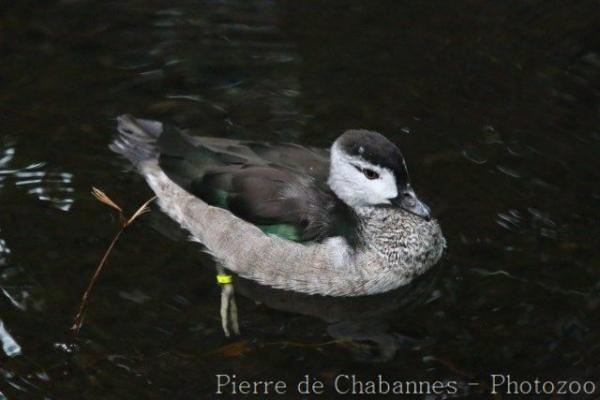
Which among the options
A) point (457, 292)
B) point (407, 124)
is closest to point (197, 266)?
point (457, 292)

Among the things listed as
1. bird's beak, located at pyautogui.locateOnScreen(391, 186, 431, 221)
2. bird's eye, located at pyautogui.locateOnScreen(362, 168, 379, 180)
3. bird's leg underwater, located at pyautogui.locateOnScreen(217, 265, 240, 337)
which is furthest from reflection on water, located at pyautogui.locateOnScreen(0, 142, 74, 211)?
bird's beak, located at pyautogui.locateOnScreen(391, 186, 431, 221)

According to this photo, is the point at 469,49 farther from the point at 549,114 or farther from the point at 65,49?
the point at 65,49

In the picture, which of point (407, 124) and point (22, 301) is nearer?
point (22, 301)

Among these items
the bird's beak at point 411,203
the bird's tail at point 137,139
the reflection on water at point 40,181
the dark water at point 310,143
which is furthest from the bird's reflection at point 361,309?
the reflection on water at point 40,181

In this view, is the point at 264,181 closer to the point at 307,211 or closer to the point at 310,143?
the point at 307,211

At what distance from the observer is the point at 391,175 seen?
25.4 ft

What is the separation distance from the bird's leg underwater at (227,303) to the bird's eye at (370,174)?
4.10ft

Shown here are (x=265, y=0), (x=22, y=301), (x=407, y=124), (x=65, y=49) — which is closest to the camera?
(x=22, y=301)

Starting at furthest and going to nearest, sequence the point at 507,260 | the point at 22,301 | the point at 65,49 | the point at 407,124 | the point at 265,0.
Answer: the point at 265,0 < the point at 65,49 < the point at 407,124 < the point at 507,260 < the point at 22,301

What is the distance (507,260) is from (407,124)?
1.92 meters

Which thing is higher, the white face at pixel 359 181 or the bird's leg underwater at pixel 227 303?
the white face at pixel 359 181

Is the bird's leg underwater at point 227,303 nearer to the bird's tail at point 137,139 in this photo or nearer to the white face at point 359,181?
the white face at point 359,181

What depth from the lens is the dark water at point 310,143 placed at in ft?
23.5

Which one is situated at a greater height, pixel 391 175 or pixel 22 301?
pixel 391 175
